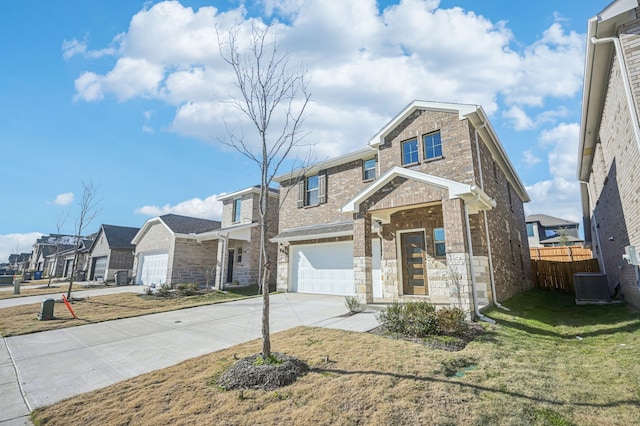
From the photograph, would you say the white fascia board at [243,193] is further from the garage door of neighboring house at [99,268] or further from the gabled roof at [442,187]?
the garage door of neighboring house at [99,268]

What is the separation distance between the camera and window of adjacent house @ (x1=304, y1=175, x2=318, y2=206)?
15.7 m

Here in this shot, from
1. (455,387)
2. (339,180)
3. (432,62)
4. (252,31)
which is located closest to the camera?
(455,387)

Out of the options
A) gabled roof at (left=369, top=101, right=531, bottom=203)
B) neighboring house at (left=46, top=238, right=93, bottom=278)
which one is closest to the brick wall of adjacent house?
gabled roof at (left=369, top=101, right=531, bottom=203)

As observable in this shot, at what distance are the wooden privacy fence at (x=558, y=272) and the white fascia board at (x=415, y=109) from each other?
38.4 feet

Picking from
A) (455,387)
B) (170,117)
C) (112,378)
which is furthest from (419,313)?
(170,117)

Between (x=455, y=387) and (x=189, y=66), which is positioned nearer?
(x=455, y=387)

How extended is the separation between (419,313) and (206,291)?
1262 cm

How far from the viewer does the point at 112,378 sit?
4395 millimetres

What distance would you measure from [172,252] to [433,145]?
55.6 ft

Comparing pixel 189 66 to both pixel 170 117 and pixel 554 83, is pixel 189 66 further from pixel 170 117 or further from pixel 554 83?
pixel 554 83

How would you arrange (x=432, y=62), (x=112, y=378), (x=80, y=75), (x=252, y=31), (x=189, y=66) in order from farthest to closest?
(x=80, y=75) < (x=432, y=62) < (x=189, y=66) < (x=252, y=31) < (x=112, y=378)

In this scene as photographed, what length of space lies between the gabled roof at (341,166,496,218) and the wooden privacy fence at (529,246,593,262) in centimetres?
1419

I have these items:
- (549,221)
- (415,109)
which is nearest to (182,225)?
(415,109)

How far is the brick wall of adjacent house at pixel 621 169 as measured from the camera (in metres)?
5.79
